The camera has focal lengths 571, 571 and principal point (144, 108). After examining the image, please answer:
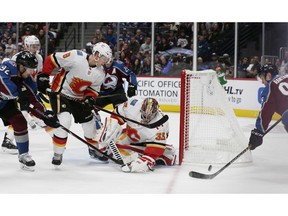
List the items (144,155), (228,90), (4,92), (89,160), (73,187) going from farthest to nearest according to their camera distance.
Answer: (228,90) → (89,160) → (144,155) → (4,92) → (73,187)

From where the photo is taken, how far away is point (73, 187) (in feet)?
11.7

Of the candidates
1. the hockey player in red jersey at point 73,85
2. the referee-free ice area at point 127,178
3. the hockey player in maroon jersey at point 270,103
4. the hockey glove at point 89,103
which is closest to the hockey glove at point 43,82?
the hockey player in red jersey at point 73,85

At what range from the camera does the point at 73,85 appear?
4.30 meters

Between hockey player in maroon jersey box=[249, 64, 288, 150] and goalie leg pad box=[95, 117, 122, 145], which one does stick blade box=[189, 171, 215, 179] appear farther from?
goalie leg pad box=[95, 117, 122, 145]

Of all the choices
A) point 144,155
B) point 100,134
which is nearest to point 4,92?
point 100,134

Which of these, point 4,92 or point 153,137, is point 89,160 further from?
point 4,92

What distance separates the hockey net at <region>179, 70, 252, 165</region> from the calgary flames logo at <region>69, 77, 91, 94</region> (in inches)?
30.6

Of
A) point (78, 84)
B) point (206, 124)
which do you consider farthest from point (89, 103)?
point (206, 124)

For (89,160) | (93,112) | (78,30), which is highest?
(78,30)

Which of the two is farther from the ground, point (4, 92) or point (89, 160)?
point (4, 92)

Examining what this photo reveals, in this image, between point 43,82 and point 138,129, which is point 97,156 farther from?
point 43,82

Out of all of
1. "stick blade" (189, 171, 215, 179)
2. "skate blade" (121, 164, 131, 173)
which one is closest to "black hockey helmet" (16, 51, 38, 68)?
"skate blade" (121, 164, 131, 173)

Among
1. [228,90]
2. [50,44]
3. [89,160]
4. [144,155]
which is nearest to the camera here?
[144,155]

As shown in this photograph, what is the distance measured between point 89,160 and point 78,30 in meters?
5.89
